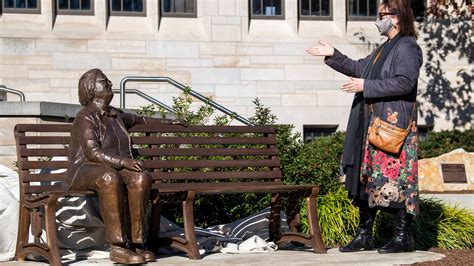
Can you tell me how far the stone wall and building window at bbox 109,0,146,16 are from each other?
104mm

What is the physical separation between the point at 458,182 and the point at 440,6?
658 centimetres

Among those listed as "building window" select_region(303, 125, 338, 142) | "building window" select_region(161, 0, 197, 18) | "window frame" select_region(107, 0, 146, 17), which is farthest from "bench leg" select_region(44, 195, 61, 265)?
"building window" select_region(303, 125, 338, 142)

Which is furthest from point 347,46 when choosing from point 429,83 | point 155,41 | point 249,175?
point 249,175

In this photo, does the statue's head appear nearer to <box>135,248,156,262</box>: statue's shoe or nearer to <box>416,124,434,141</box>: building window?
<box>135,248,156,262</box>: statue's shoe

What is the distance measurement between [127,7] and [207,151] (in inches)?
412

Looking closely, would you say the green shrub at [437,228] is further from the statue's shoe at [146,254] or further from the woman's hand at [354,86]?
the statue's shoe at [146,254]

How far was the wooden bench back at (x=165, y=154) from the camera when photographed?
9.05 metres

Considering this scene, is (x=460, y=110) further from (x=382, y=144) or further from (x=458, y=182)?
(x=382, y=144)

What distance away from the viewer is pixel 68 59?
1944 cm

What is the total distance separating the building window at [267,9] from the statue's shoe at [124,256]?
1261 cm

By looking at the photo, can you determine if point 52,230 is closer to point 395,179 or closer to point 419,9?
point 395,179

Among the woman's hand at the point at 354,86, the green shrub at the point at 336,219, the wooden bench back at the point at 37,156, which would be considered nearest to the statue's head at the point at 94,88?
the wooden bench back at the point at 37,156

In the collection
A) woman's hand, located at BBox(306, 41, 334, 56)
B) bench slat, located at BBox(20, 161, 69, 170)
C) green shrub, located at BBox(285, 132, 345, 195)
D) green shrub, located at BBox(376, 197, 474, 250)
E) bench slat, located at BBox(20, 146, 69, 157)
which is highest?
woman's hand, located at BBox(306, 41, 334, 56)

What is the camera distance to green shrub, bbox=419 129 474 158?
1930cm
